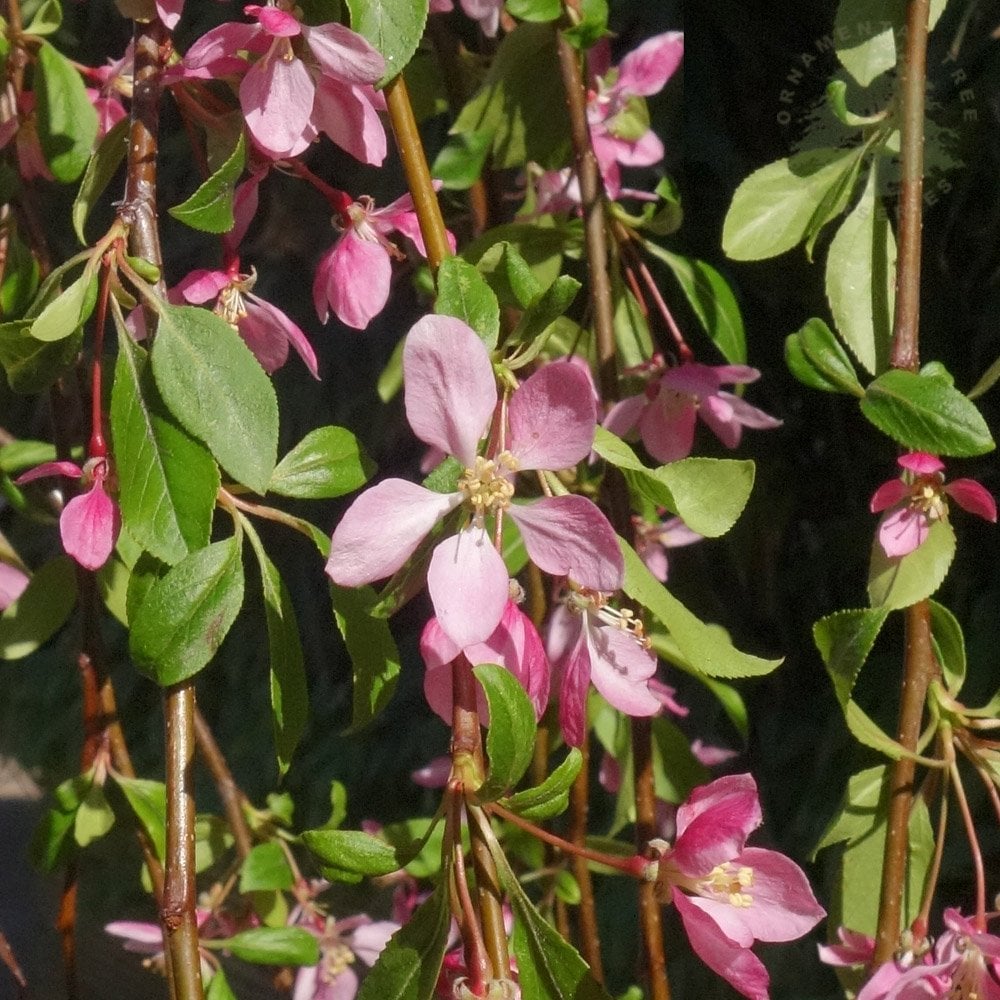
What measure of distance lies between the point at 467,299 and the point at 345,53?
0.11 m

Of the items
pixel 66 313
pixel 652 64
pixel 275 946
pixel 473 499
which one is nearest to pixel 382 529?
pixel 473 499

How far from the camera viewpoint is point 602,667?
1.61ft

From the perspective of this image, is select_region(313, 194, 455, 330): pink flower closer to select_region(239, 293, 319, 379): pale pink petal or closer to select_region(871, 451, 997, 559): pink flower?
select_region(239, 293, 319, 379): pale pink petal

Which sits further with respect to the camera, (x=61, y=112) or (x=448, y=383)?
(x=61, y=112)

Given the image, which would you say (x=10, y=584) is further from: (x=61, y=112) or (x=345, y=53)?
(x=345, y=53)

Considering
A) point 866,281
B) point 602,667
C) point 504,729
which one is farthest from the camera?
point 866,281

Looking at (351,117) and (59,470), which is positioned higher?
(351,117)

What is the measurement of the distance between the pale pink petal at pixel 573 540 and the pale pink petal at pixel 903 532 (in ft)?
0.68

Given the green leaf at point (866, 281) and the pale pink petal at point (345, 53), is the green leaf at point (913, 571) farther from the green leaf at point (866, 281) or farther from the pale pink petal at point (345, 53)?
the pale pink petal at point (345, 53)

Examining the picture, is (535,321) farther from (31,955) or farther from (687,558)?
(31,955)

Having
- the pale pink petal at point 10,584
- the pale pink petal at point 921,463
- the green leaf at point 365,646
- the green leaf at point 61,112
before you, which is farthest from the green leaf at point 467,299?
the pale pink petal at point 10,584

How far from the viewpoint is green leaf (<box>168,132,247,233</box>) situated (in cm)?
45

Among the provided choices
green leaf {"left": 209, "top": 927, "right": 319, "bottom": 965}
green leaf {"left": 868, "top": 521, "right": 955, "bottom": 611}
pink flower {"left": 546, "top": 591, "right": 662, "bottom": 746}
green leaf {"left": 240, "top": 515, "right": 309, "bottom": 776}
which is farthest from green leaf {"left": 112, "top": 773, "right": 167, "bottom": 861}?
green leaf {"left": 868, "top": 521, "right": 955, "bottom": 611}

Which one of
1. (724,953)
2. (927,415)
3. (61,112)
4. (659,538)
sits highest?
(61,112)
